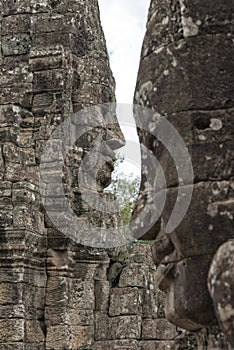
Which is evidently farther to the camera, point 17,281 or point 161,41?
point 17,281

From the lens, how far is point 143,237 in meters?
4.46

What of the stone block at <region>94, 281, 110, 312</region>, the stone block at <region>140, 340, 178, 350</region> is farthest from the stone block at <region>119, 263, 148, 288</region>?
the stone block at <region>140, 340, 178, 350</region>

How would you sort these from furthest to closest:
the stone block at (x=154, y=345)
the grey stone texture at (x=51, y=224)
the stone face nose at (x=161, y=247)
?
the stone block at (x=154, y=345)
the grey stone texture at (x=51, y=224)
the stone face nose at (x=161, y=247)

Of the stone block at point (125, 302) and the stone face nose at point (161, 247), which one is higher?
the stone block at point (125, 302)

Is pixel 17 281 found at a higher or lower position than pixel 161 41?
higher

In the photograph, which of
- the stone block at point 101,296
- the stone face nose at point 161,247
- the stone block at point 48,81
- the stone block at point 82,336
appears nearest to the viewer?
the stone face nose at point 161,247

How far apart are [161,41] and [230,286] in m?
1.42

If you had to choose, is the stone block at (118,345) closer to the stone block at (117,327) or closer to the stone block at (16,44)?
the stone block at (117,327)

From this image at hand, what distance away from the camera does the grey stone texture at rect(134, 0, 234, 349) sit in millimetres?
4008

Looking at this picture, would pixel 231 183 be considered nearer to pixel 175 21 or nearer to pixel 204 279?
pixel 204 279

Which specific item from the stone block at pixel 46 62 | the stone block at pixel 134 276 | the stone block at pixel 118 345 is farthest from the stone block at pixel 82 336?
the stone block at pixel 46 62

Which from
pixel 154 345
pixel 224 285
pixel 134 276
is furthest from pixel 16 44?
pixel 224 285

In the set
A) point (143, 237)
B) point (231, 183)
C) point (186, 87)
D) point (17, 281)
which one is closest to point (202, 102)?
point (186, 87)

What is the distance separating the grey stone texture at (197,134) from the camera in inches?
158
